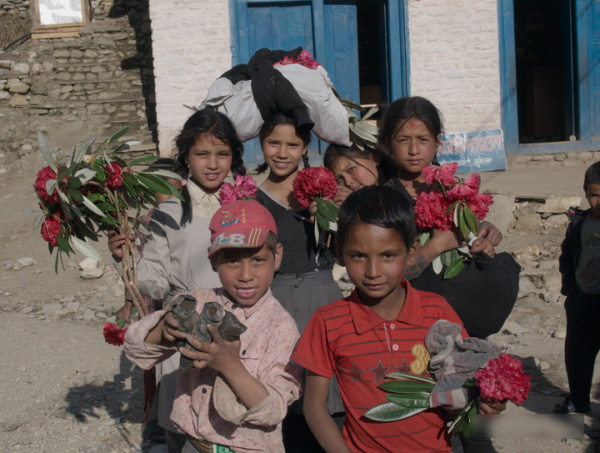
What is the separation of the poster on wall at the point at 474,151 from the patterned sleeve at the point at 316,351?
810cm

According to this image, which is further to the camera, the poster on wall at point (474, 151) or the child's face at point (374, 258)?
the poster on wall at point (474, 151)

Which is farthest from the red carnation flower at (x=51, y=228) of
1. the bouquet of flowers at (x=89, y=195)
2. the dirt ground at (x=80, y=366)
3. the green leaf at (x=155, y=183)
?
→ the dirt ground at (x=80, y=366)

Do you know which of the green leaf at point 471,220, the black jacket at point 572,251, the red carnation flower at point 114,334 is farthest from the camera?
the black jacket at point 572,251

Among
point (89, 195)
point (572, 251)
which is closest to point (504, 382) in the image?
point (89, 195)

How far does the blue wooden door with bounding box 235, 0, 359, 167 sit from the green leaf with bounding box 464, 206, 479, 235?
7405 mm

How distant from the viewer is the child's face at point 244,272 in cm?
→ 245

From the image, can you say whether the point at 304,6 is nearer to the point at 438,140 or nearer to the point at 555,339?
the point at 555,339

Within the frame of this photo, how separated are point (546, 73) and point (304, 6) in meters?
6.35

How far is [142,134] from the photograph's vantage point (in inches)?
454

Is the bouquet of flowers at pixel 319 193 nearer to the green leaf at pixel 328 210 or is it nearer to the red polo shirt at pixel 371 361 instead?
the green leaf at pixel 328 210

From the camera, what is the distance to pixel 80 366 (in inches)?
220

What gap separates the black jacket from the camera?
427cm

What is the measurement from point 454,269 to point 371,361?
64 centimetres

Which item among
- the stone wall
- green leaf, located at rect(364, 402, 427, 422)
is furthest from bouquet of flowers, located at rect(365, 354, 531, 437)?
the stone wall
